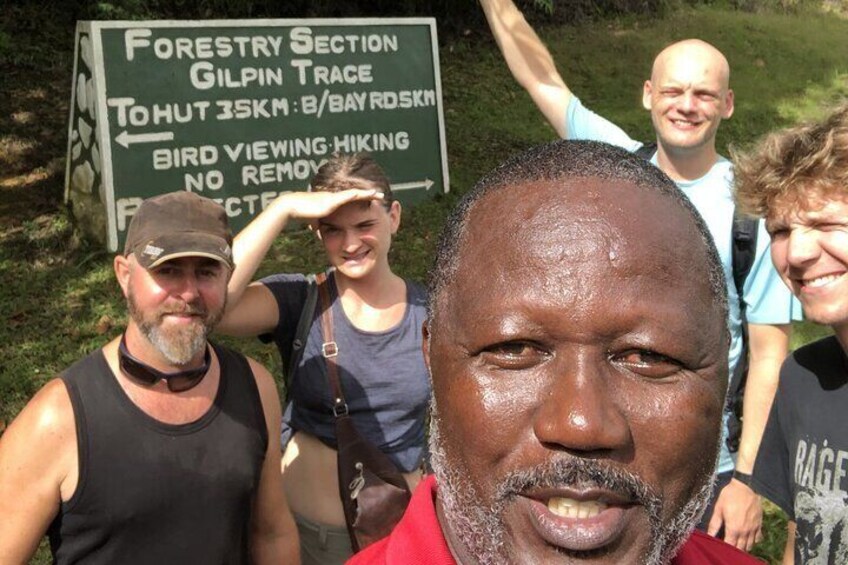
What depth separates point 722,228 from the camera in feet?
9.79

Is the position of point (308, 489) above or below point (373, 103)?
below

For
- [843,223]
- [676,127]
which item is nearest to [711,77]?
[676,127]

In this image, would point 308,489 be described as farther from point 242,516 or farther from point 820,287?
point 820,287

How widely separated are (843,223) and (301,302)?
1.72 m

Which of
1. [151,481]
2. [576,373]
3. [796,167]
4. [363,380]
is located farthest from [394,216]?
[576,373]

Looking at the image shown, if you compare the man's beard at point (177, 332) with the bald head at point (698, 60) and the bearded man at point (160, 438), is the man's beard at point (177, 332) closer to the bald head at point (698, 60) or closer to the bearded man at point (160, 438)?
the bearded man at point (160, 438)

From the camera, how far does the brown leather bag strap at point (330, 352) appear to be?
289cm

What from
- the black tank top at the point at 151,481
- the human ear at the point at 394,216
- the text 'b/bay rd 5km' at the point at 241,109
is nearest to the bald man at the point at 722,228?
Result: the human ear at the point at 394,216

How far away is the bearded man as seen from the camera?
231 cm

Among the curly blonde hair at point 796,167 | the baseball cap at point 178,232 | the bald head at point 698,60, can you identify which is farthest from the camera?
the bald head at point 698,60

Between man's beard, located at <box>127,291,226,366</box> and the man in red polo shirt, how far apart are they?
1.35 meters

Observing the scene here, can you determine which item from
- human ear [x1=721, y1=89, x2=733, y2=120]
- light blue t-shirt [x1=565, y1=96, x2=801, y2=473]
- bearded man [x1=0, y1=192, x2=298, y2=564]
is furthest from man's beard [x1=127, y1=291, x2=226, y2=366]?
human ear [x1=721, y1=89, x2=733, y2=120]

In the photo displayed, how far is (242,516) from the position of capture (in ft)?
8.46

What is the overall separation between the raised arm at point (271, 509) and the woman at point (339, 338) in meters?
0.20
